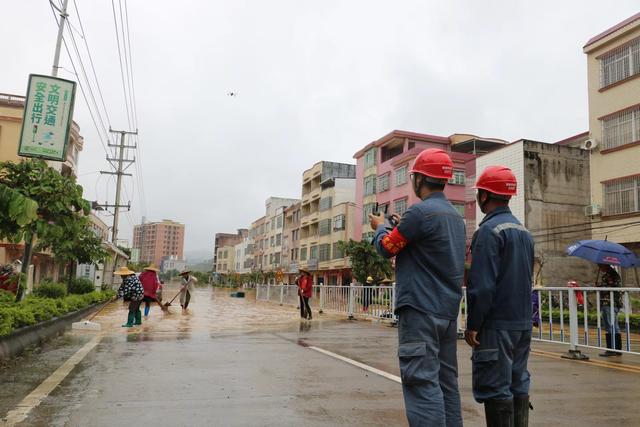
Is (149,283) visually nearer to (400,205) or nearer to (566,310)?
(566,310)

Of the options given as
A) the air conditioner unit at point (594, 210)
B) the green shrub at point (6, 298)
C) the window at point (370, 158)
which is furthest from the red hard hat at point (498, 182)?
the window at point (370, 158)

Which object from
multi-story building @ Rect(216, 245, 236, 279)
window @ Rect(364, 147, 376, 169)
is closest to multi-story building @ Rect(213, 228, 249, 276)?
multi-story building @ Rect(216, 245, 236, 279)

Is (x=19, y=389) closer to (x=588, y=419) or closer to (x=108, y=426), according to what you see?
(x=108, y=426)

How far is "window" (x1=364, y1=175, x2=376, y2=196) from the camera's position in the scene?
46.8 m

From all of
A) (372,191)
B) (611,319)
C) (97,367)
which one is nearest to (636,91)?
(611,319)

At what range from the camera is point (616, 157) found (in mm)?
21734

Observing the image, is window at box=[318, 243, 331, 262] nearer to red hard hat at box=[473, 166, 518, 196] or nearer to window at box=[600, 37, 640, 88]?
window at box=[600, 37, 640, 88]

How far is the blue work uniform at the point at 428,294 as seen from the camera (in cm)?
281

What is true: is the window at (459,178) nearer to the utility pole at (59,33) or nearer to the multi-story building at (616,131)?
the multi-story building at (616,131)

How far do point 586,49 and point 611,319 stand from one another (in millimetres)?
19220

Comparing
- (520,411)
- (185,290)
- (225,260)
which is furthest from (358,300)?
(225,260)

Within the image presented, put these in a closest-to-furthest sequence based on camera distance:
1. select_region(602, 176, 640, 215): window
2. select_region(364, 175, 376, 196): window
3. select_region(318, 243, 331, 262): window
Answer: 1. select_region(602, 176, 640, 215): window
2. select_region(364, 175, 376, 196): window
3. select_region(318, 243, 331, 262): window

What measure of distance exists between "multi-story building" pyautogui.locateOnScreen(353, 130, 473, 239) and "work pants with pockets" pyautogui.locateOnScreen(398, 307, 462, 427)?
1394 inches

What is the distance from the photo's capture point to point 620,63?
2211cm
